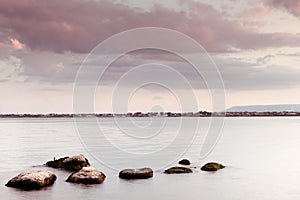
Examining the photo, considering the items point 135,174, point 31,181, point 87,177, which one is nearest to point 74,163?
point 135,174

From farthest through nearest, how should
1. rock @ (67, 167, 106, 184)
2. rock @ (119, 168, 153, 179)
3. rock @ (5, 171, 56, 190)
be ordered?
rock @ (119, 168, 153, 179) → rock @ (67, 167, 106, 184) → rock @ (5, 171, 56, 190)

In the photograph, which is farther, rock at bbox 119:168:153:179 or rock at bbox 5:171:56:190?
rock at bbox 119:168:153:179

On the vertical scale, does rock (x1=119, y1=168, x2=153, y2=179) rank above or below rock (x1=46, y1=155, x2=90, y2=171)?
below

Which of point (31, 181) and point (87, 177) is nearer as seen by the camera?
point (31, 181)

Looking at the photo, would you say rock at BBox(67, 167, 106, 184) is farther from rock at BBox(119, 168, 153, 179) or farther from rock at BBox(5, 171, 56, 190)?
rock at BBox(119, 168, 153, 179)

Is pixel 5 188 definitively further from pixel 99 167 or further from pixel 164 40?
pixel 164 40

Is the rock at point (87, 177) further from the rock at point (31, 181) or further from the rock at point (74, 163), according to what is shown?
the rock at point (74, 163)

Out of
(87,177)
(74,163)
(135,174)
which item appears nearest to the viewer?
(87,177)

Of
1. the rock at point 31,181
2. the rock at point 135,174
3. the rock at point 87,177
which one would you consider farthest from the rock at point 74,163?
the rock at point 31,181

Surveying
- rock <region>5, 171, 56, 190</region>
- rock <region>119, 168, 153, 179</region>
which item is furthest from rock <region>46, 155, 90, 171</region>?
rock <region>5, 171, 56, 190</region>

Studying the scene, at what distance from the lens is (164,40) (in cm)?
5081

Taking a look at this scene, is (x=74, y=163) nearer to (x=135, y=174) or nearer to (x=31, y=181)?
(x=135, y=174)

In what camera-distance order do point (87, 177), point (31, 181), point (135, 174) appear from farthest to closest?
point (135, 174)
point (87, 177)
point (31, 181)

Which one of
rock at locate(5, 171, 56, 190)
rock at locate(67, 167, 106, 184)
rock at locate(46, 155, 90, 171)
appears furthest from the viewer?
rock at locate(46, 155, 90, 171)
